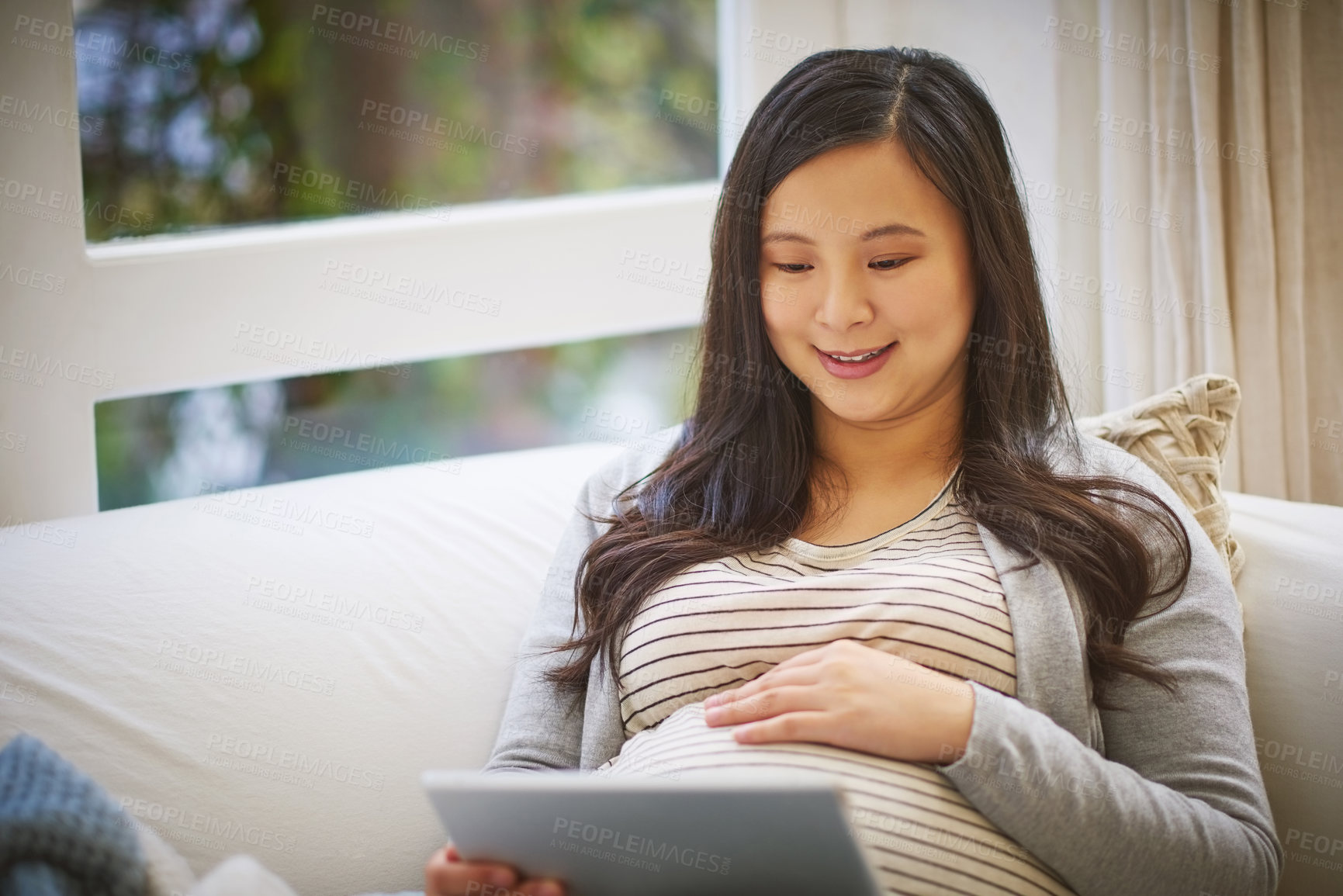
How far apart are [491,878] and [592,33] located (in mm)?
1669

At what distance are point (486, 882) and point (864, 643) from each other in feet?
1.37

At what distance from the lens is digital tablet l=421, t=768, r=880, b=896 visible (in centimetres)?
77

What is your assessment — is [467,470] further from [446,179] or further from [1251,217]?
[1251,217]

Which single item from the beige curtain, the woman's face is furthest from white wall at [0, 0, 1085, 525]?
the woman's face

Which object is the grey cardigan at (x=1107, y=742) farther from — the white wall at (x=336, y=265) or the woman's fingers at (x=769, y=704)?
the white wall at (x=336, y=265)

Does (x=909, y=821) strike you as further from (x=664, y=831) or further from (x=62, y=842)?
(x=62, y=842)

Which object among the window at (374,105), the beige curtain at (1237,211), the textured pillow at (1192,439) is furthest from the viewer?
the window at (374,105)

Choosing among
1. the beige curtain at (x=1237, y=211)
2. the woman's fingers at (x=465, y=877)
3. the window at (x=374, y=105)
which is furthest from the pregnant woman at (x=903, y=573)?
the window at (x=374, y=105)

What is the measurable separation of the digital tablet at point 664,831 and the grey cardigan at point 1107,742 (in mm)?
235

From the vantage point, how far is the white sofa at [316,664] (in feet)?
3.98

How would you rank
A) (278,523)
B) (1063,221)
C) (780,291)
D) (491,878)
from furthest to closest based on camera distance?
(1063,221)
(278,523)
(780,291)
(491,878)

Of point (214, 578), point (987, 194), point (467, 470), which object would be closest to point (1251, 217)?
point (987, 194)

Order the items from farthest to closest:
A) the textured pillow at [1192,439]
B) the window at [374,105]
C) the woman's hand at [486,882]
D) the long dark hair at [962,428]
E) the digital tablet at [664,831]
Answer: the window at [374,105]
the textured pillow at [1192,439]
the long dark hair at [962,428]
the woman's hand at [486,882]
the digital tablet at [664,831]

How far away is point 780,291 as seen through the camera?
128 cm
